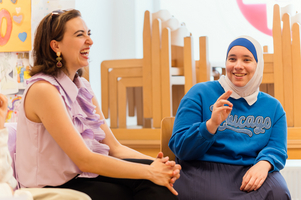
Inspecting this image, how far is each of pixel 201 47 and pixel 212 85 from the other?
72 centimetres

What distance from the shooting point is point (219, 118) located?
1.17 m

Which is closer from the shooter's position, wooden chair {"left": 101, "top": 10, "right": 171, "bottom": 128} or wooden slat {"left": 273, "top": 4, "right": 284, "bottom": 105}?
wooden slat {"left": 273, "top": 4, "right": 284, "bottom": 105}

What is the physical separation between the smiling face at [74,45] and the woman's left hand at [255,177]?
2.58 feet

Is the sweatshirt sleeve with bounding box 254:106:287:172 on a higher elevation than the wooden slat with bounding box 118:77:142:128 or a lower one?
lower

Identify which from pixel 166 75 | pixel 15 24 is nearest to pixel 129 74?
pixel 166 75

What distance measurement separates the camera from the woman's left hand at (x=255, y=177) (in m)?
1.16

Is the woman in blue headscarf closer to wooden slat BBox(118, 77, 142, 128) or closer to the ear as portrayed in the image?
the ear

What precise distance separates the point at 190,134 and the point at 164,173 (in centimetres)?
27

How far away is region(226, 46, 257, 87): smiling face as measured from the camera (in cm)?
137

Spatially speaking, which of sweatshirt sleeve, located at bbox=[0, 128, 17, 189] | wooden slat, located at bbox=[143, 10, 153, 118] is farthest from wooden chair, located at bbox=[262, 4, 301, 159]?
sweatshirt sleeve, located at bbox=[0, 128, 17, 189]

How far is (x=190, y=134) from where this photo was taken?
1258 mm

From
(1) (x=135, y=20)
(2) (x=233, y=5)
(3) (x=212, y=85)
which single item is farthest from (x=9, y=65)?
(2) (x=233, y=5)

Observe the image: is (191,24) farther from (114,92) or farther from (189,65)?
(114,92)

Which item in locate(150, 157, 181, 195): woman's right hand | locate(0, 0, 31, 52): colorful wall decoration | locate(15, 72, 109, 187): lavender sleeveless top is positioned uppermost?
locate(0, 0, 31, 52): colorful wall decoration
